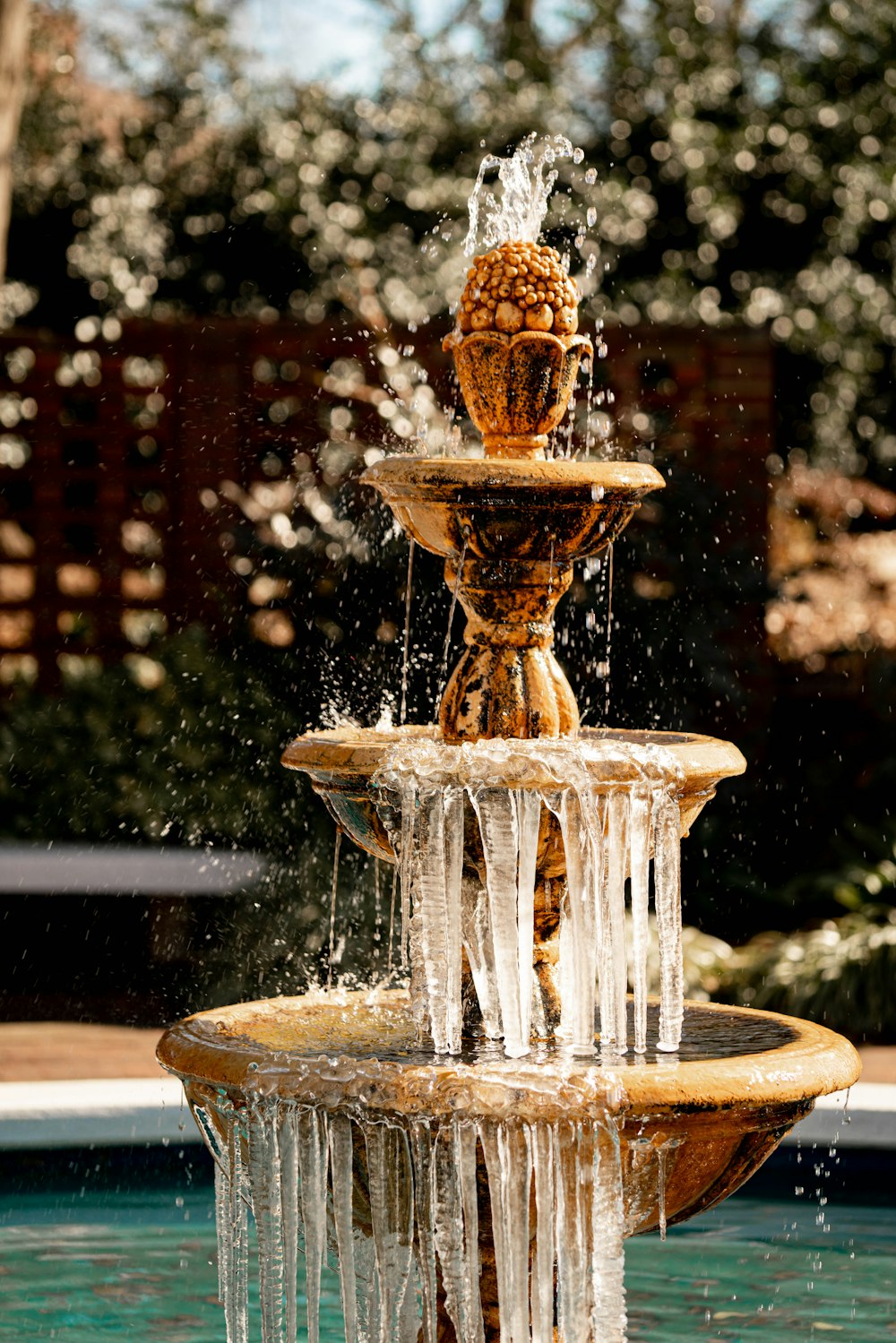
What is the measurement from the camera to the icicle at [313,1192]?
2.57 m

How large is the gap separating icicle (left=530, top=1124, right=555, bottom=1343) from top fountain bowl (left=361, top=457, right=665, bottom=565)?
890 mm

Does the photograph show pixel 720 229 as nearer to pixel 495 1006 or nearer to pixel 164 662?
pixel 164 662

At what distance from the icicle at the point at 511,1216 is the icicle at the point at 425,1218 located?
8 cm

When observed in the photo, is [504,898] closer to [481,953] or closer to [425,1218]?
[481,953]

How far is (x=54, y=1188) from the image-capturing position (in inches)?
158

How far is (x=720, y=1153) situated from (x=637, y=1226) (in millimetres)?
174

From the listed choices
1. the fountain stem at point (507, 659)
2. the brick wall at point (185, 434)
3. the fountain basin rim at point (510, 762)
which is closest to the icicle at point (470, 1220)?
the fountain basin rim at point (510, 762)

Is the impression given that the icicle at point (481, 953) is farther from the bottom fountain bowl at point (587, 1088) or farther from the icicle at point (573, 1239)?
the icicle at point (573, 1239)

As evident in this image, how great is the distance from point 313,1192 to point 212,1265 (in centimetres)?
127

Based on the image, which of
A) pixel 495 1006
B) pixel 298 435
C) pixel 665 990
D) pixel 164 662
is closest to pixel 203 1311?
pixel 495 1006

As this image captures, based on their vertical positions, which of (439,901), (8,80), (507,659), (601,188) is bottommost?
(439,901)

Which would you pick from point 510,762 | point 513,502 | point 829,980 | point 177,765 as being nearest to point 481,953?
point 510,762

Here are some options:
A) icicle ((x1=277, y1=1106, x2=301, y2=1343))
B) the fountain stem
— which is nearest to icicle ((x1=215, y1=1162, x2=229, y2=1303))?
icicle ((x1=277, y1=1106, x2=301, y2=1343))

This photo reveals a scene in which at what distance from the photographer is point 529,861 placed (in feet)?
8.84
